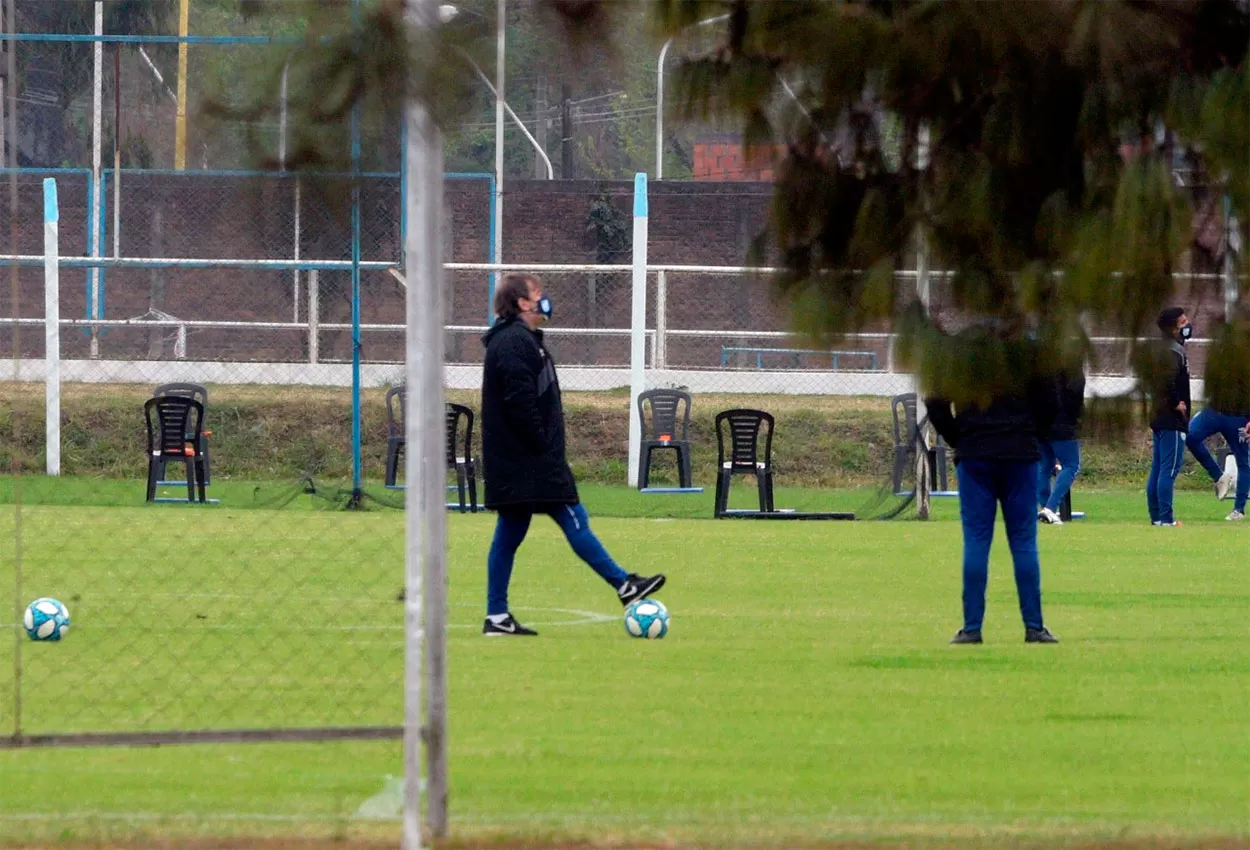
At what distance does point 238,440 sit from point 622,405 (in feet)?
17.6

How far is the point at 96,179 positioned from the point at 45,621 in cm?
2041

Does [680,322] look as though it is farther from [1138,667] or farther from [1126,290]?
[1126,290]

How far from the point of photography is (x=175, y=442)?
22.0 metres

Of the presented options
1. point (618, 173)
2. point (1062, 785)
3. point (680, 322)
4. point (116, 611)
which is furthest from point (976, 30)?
point (618, 173)

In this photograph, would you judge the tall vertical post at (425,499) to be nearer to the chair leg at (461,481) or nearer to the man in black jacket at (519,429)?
the man in black jacket at (519,429)

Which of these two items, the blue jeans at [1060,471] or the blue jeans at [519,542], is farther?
the blue jeans at [1060,471]

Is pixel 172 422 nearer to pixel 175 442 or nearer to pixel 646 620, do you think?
pixel 175 442

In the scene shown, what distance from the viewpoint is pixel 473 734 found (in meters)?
7.64

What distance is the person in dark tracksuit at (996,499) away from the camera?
9930mm

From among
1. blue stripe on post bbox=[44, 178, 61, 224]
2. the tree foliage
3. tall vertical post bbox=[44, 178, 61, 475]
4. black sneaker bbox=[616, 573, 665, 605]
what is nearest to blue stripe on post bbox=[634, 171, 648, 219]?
tall vertical post bbox=[44, 178, 61, 475]

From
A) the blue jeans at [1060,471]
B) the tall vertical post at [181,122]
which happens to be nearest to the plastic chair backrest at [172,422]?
the blue jeans at [1060,471]

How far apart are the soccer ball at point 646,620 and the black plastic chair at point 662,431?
500 inches

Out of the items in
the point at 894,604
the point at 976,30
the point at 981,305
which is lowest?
the point at 894,604

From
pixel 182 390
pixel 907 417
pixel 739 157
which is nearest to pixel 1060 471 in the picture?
pixel 907 417
